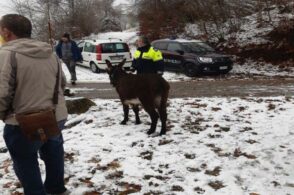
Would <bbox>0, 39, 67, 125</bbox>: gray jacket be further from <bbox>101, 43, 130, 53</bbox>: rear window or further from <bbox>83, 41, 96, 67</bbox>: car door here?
<bbox>83, 41, 96, 67</bbox>: car door

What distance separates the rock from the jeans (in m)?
4.24

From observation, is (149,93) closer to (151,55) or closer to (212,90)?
(151,55)

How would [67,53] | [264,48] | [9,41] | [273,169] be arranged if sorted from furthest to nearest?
[264,48], [67,53], [273,169], [9,41]

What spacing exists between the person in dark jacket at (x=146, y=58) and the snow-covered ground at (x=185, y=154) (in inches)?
42.1

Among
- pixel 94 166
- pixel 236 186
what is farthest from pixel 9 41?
pixel 236 186

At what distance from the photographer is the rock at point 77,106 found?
8.76 m

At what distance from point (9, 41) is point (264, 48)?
1936 centimetres

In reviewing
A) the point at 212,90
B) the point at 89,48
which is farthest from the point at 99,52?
the point at 212,90

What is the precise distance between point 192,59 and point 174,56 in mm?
1372

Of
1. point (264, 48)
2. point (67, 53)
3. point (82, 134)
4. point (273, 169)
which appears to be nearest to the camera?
point (273, 169)

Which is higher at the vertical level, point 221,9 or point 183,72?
point 221,9

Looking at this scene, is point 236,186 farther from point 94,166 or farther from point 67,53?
point 67,53

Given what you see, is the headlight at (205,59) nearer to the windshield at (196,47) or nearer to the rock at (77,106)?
the windshield at (196,47)

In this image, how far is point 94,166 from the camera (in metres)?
5.74
